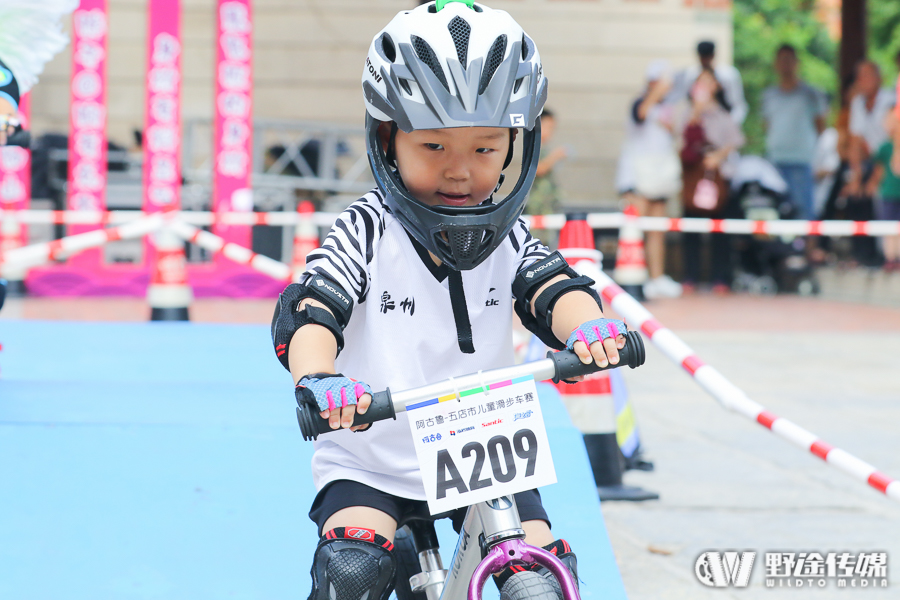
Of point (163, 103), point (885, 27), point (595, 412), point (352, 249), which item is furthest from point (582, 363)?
point (885, 27)

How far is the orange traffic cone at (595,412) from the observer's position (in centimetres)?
394

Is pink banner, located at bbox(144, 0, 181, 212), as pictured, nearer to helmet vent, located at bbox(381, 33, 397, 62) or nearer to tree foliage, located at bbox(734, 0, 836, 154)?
helmet vent, located at bbox(381, 33, 397, 62)

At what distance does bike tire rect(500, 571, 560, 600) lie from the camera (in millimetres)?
1722

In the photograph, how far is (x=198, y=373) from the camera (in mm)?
4582

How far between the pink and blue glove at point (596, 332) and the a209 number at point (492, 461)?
190 millimetres

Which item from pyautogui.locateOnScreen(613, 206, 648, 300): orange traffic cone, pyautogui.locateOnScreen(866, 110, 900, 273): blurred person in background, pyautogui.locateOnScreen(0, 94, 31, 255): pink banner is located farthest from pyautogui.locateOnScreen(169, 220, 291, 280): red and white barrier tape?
pyautogui.locateOnScreen(866, 110, 900, 273): blurred person in background

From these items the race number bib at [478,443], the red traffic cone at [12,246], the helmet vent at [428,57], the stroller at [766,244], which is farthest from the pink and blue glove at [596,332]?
the stroller at [766,244]

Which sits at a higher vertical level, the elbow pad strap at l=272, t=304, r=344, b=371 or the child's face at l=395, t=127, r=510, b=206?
the child's face at l=395, t=127, r=510, b=206

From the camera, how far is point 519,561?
177 cm

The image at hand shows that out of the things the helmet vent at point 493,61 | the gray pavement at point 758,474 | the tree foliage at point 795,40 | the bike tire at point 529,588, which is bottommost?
the gray pavement at point 758,474

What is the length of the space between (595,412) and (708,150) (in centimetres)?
771

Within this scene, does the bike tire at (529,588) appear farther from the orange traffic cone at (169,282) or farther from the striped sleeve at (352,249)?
the orange traffic cone at (169,282)

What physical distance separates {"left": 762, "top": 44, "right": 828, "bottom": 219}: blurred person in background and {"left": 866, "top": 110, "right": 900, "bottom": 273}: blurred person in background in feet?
2.30

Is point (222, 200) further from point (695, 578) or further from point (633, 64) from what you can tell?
point (695, 578)
